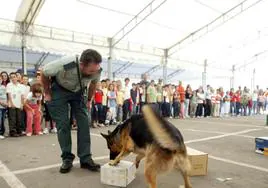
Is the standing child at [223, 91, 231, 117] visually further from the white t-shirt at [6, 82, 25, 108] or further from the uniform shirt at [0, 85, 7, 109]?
the uniform shirt at [0, 85, 7, 109]

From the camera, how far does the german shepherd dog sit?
282 cm

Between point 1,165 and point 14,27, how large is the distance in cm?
993

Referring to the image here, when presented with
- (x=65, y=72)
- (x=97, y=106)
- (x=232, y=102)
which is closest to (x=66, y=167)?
(x=65, y=72)

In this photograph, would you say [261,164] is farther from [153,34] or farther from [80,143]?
[153,34]

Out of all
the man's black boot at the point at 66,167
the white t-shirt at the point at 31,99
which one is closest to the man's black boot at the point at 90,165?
the man's black boot at the point at 66,167

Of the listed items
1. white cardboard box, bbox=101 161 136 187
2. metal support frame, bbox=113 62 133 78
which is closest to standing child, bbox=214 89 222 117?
metal support frame, bbox=113 62 133 78

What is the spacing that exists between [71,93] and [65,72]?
39cm

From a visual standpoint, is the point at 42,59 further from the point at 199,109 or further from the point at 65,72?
the point at 65,72

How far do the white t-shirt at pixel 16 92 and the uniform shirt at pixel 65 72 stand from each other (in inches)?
160

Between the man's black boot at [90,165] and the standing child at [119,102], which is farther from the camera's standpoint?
the standing child at [119,102]

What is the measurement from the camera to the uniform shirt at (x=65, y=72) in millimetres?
3807

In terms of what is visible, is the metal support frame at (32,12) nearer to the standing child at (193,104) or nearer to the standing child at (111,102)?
the standing child at (111,102)

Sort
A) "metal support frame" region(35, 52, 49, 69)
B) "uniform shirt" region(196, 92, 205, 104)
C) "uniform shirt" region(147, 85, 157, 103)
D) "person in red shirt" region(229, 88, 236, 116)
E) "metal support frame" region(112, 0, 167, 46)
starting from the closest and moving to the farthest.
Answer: "uniform shirt" region(147, 85, 157, 103), "metal support frame" region(112, 0, 167, 46), "uniform shirt" region(196, 92, 205, 104), "person in red shirt" region(229, 88, 236, 116), "metal support frame" region(35, 52, 49, 69)

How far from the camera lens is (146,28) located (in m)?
15.7
